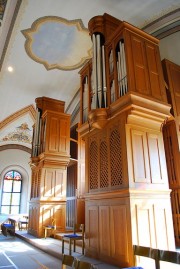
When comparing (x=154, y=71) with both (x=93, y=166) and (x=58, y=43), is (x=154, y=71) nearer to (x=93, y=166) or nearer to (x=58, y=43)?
(x=93, y=166)

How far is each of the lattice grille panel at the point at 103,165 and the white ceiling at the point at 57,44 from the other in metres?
4.34

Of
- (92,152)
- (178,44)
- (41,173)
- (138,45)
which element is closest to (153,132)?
(92,152)

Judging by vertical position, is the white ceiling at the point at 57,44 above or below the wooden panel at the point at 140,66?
above

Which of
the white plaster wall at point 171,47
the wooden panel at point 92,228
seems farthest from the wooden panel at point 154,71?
the wooden panel at point 92,228

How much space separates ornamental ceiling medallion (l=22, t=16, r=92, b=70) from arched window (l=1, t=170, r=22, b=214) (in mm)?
8191

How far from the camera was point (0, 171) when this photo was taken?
13.8 meters

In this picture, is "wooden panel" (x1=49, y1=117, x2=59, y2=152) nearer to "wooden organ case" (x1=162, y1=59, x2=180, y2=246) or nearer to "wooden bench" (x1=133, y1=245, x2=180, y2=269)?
"wooden organ case" (x1=162, y1=59, x2=180, y2=246)

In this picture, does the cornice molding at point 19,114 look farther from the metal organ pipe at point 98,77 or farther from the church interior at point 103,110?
the metal organ pipe at point 98,77

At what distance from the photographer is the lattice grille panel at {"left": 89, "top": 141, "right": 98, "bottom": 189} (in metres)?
4.99

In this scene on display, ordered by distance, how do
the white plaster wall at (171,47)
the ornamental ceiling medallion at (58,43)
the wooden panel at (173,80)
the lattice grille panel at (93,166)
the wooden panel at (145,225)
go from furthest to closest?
the ornamental ceiling medallion at (58,43)
the white plaster wall at (171,47)
the wooden panel at (173,80)
the lattice grille panel at (93,166)
the wooden panel at (145,225)

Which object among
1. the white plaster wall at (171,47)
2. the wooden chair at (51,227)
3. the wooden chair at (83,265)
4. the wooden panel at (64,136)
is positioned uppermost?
the white plaster wall at (171,47)

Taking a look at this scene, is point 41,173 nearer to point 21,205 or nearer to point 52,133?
point 52,133

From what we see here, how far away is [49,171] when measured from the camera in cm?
814

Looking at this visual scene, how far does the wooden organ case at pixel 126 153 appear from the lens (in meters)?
3.90
